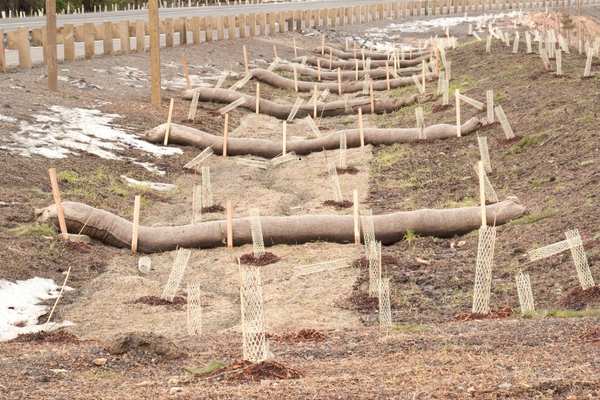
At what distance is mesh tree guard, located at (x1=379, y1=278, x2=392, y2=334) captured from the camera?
41.7 ft

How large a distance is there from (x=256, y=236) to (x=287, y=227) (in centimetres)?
62

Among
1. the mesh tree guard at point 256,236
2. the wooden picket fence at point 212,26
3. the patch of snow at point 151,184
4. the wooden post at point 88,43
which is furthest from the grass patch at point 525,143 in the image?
the wooden post at point 88,43

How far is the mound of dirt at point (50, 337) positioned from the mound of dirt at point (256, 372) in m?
3.21

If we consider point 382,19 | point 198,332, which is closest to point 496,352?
point 198,332

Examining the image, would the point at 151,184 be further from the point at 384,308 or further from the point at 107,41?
the point at 107,41

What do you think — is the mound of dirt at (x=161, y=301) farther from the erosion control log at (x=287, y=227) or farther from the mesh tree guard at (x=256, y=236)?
the erosion control log at (x=287, y=227)

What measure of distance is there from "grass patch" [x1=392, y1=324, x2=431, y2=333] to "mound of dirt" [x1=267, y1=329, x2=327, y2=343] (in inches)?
29.5

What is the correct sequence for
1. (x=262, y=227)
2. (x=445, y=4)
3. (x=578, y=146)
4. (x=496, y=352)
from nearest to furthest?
(x=496, y=352)
(x=262, y=227)
(x=578, y=146)
(x=445, y=4)

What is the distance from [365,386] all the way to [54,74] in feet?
72.2

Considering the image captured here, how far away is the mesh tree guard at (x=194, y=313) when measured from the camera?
1289cm

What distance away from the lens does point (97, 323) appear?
13.8m

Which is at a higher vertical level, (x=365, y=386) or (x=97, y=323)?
(x=365, y=386)

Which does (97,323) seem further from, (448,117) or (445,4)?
(445,4)

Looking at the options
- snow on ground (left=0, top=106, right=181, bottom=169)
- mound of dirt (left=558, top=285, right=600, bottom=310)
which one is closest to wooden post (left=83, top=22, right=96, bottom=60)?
snow on ground (left=0, top=106, right=181, bottom=169)
